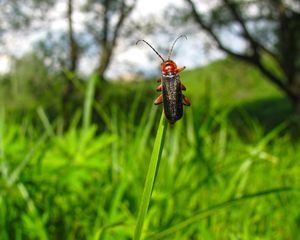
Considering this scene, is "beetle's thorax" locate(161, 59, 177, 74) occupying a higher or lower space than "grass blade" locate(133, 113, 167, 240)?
higher

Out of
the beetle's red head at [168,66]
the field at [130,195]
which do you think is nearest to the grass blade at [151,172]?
the beetle's red head at [168,66]

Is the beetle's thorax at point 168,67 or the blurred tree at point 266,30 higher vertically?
the blurred tree at point 266,30

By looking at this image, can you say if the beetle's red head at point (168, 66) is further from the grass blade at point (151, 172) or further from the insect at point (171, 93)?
the grass blade at point (151, 172)

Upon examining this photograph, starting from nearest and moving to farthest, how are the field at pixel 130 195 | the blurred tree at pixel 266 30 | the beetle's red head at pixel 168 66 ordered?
the beetle's red head at pixel 168 66, the field at pixel 130 195, the blurred tree at pixel 266 30

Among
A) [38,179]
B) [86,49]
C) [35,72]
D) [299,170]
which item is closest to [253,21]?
[86,49]

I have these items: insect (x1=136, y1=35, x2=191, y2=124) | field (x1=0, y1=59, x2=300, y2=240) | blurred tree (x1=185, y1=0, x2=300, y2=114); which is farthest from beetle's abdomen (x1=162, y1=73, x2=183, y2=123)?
blurred tree (x1=185, y1=0, x2=300, y2=114)

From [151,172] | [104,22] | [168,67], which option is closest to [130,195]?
[168,67]

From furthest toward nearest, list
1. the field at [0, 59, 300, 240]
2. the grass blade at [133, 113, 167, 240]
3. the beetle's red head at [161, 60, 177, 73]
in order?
the field at [0, 59, 300, 240] < the beetle's red head at [161, 60, 177, 73] < the grass blade at [133, 113, 167, 240]

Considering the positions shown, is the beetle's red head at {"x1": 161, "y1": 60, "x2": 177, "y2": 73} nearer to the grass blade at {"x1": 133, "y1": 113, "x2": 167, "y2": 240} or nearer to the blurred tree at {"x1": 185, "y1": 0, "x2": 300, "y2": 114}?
the grass blade at {"x1": 133, "y1": 113, "x2": 167, "y2": 240}
